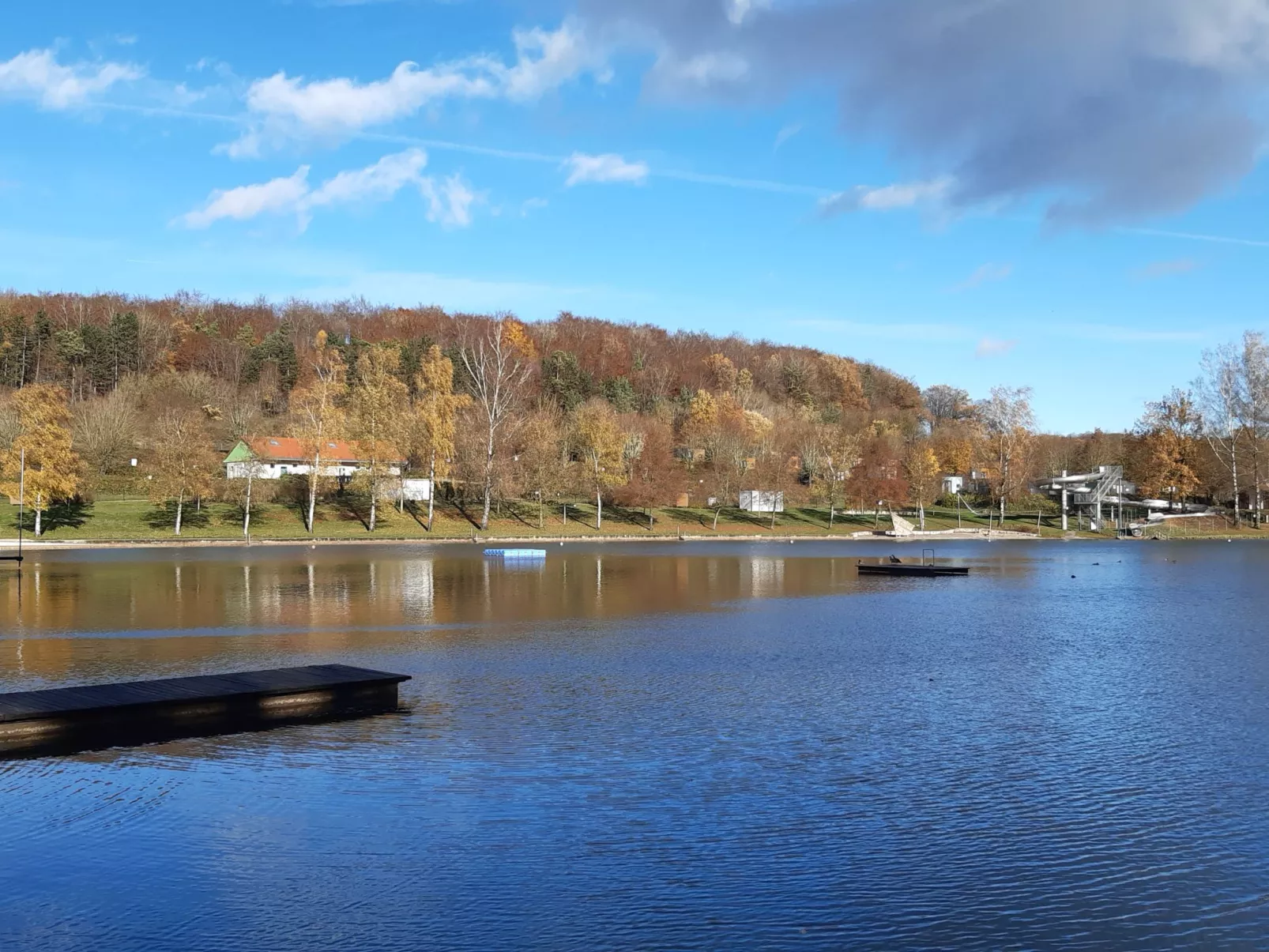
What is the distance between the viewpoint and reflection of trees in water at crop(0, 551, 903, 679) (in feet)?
74.9

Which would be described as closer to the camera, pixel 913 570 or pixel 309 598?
pixel 309 598

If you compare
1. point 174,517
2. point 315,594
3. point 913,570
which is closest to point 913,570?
point 913,570

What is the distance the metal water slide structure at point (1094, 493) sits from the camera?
3789 inches

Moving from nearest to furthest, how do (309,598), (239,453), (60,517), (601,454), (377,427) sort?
(309,598)
(60,517)
(377,427)
(601,454)
(239,453)

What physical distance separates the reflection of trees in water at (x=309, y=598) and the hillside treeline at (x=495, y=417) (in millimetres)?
23622

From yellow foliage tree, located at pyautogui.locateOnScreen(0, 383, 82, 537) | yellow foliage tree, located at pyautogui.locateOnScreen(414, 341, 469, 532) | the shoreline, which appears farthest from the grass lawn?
yellow foliage tree, located at pyautogui.locateOnScreen(414, 341, 469, 532)

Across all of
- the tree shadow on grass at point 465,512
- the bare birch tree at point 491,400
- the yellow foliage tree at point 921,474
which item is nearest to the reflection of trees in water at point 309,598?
the bare birch tree at point 491,400

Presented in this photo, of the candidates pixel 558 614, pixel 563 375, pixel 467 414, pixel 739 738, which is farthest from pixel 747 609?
pixel 563 375

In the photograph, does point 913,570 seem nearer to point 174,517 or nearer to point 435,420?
point 435,420

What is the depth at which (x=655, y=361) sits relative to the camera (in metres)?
166

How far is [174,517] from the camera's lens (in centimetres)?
7612

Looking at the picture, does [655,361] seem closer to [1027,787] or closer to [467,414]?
[467,414]

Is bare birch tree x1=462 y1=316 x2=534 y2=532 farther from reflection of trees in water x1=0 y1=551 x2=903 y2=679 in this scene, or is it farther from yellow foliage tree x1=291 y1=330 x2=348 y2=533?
reflection of trees in water x1=0 y1=551 x2=903 y2=679

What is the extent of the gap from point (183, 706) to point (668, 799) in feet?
25.3
